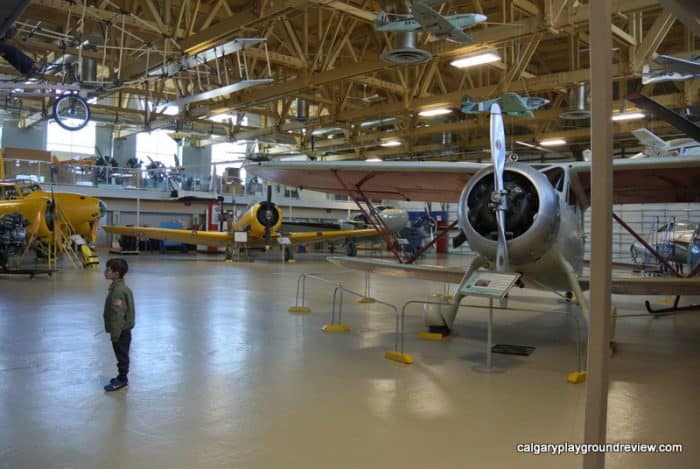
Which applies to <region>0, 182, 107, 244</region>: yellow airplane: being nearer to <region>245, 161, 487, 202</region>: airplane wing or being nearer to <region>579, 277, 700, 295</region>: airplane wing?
<region>245, 161, 487, 202</region>: airplane wing

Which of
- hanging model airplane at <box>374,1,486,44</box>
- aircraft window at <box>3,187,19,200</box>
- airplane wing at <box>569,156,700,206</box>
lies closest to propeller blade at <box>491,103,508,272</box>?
airplane wing at <box>569,156,700,206</box>

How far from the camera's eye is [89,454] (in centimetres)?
308

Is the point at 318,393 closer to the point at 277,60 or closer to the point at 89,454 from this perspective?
the point at 89,454

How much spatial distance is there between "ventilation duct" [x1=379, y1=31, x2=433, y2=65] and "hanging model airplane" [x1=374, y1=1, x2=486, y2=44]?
1168 mm

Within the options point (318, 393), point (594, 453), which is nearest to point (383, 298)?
point (318, 393)

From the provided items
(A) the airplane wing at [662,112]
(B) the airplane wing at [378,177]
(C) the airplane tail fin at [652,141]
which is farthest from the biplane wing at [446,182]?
(C) the airplane tail fin at [652,141]

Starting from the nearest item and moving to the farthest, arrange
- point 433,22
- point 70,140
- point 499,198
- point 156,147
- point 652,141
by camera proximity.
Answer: point 499,198, point 433,22, point 652,141, point 70,140, point 156,147

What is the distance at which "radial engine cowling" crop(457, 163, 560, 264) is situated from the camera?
18.5ft

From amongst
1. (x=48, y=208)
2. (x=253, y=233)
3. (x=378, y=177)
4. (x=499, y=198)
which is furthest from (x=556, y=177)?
(x=253, y=233)

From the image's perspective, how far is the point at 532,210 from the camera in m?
5.74

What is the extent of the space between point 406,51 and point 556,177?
5.75 metres

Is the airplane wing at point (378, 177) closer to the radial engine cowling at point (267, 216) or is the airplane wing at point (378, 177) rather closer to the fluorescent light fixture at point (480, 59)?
the fluorescent light fixture at point (480, 59)

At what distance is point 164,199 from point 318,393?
25788mm

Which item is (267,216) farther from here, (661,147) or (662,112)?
(662,112)
